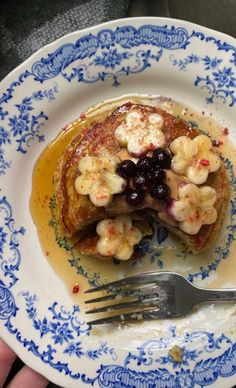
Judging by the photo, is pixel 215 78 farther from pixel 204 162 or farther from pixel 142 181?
pixel 142 181

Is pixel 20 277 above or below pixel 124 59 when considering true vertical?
below

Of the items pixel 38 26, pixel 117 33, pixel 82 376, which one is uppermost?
pixel 38 26

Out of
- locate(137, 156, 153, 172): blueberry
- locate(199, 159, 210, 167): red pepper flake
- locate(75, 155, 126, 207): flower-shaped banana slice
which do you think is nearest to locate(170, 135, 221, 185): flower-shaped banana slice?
locate(199, 159, 210, 167): red pepper flake

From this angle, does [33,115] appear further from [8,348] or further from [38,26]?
[8,348]

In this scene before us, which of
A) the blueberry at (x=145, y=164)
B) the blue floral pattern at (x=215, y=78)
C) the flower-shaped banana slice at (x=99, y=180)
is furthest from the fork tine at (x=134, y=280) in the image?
the blue floral pattern at (x=215, y=78)

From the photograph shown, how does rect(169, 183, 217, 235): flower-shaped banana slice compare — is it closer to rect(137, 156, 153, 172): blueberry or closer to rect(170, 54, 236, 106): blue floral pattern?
rect(137, 156, 153, 172): blueberry

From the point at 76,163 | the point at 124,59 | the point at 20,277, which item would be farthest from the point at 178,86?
the point at 20,277
